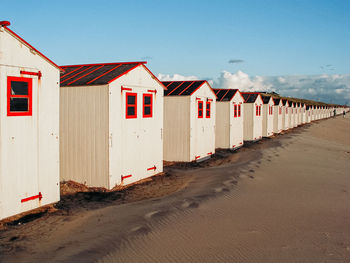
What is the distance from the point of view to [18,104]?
7559mm

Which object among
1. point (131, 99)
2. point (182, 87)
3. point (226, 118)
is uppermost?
point (182, 87)

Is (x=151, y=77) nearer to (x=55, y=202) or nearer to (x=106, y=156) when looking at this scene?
(x=106, y=156)

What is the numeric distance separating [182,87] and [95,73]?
5.81 m

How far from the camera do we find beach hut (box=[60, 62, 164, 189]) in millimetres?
10422

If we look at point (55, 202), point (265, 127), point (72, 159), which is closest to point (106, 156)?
point (72, 159)

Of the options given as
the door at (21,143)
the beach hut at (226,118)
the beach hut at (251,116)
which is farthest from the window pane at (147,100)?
the beach hut at (251,116)

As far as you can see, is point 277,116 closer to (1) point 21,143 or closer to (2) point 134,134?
(2) point 134,134

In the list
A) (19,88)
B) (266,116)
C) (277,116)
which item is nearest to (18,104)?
(19,88)

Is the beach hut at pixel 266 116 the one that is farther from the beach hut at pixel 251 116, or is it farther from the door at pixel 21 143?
the door at pixel 21 143

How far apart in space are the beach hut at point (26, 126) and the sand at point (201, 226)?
0.73 m

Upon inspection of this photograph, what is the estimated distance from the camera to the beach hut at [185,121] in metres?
15.8

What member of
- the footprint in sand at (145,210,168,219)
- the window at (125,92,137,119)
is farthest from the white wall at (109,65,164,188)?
the footprint in sand at (145,210,168,219)

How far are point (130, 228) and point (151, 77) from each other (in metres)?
7.01

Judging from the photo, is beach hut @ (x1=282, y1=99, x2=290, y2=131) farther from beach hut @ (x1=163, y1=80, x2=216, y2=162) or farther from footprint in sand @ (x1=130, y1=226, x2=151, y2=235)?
footprint in sand @ (x1=130, y1=226, x2=151, y2=235)
